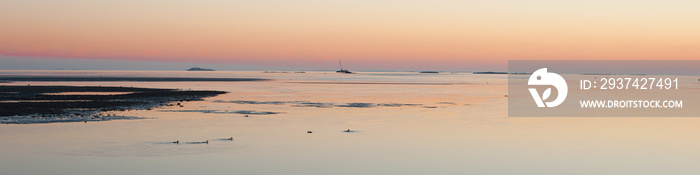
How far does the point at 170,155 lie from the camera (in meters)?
18.8

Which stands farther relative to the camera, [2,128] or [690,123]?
[690,123]

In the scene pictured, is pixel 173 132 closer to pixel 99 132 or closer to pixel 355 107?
pixel 99 132

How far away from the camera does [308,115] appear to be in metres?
33.5

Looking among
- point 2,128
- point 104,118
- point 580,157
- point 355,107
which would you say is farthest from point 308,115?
point 580,157

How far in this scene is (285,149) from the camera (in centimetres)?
2061

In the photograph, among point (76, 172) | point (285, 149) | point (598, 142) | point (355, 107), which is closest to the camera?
point (76, 172)

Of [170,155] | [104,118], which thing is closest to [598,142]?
[170,155]

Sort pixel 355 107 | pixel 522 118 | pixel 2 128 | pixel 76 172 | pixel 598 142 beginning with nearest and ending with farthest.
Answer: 1. pixel 76 172
2. pixel 598 142
3. pixel 2 128
4. pixel 522 118
5. pixel 355 107

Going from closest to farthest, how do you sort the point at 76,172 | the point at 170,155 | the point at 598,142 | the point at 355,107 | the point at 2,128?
1. the point at 76,172
2. the point at 170,155
3. the point at 598,142
4. the point at 2,128
5. the point at 355,107

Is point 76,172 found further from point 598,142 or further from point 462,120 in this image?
point 462,120

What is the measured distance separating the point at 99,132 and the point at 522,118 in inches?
762

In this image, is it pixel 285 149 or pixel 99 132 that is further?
pixel 99 132

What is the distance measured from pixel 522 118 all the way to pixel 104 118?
63.5ft

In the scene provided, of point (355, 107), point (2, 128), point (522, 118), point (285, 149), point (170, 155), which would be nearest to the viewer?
point (170, 155)
